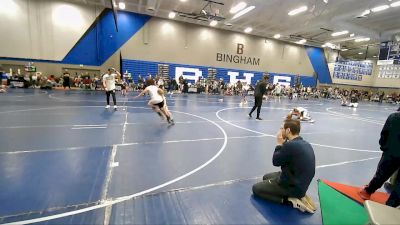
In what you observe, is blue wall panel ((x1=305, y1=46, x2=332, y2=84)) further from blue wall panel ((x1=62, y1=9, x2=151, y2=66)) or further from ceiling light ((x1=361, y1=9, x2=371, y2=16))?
blue wall panel ((x1=62, y1=9, x2=151, y2=66))

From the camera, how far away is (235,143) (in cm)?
562

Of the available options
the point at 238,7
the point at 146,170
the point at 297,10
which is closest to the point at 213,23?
the point at 238,7

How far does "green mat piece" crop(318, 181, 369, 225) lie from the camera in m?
2.66

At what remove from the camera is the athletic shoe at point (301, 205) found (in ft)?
9.18

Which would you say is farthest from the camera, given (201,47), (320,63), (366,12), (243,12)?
(320,63)

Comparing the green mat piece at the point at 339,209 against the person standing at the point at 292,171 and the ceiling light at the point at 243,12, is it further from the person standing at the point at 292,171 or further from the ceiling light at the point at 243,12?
the ceiling light at the point at 243,12

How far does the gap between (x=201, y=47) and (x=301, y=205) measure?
21.6 metres

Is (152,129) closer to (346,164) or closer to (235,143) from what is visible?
(235,143)

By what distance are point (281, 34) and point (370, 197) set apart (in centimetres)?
2366

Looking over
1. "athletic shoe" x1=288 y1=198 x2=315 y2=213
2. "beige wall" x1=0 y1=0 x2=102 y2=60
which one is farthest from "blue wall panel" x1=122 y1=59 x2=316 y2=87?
"athletic shoe" x1=288 y1=198 x2=315 y2=213

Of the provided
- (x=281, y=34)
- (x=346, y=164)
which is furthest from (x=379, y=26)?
(x=346, y=164)

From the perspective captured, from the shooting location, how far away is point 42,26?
17281 mm

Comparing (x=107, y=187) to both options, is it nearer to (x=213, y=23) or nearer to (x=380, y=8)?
(x=380, y=8)

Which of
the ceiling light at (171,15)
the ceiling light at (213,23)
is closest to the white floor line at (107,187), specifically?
the ceiling light at (171,15)
